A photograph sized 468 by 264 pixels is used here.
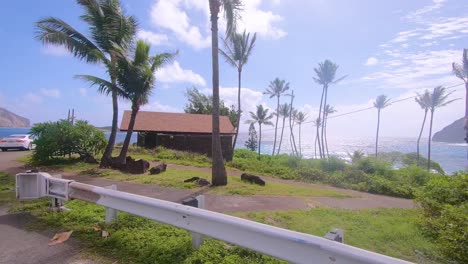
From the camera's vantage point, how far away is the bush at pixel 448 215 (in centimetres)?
399

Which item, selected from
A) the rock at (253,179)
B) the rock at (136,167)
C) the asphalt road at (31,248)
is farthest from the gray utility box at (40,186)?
the rock at (253,179)

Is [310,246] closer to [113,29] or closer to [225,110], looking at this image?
[113,29]

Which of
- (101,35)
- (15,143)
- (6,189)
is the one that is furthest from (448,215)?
(15,143)

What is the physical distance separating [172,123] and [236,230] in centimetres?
2682

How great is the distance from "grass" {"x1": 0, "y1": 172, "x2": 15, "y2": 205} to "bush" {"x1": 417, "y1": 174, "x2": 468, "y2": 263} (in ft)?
26.9

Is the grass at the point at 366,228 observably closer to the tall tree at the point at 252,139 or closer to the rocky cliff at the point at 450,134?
the tall tree at the point at 252,139

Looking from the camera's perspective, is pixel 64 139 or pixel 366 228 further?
pixel 64 139

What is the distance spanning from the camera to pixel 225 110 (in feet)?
156

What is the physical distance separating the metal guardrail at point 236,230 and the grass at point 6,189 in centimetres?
220

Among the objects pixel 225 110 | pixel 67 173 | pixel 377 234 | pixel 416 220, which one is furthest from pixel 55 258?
pixel 225 110

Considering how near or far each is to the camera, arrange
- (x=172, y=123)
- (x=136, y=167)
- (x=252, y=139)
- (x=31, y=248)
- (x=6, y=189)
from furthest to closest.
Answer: (x=252, y=139), (x=172, y=123), (x=136, y=167), (x=6, y=189), (x=31, y=248)

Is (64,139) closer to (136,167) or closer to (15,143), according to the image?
(136,167)

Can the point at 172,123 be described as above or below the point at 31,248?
above

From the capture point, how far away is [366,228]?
6090mm
